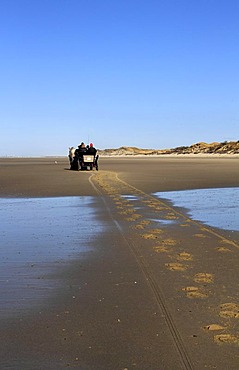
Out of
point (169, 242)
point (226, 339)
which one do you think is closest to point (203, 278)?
point (226, 339)

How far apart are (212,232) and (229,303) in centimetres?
505

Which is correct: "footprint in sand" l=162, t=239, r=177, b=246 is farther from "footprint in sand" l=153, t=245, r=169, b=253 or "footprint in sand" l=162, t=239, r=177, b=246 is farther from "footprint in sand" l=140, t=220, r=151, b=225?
"footprint in sand" l=140, t=220, r=151, b=225

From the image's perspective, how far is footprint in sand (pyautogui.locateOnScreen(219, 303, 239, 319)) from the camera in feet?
16.6

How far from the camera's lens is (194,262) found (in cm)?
754

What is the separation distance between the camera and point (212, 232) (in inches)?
411

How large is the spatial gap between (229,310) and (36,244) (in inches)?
183

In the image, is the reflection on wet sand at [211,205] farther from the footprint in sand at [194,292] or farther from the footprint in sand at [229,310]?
the footprint in sand at [229,310]

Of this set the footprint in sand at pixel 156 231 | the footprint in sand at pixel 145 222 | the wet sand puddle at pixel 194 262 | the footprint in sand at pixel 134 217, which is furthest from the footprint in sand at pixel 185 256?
the footprint in sand at pixel 134 217

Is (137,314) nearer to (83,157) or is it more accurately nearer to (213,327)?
(213,327)

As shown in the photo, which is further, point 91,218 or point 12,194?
point 12,194

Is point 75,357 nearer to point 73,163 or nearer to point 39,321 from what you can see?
point 39,321

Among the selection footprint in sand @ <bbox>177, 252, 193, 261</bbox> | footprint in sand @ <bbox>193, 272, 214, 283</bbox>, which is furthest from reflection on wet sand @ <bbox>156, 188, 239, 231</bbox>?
footprint in sand @ <bbox>193, 272, 214, 283</bbox>

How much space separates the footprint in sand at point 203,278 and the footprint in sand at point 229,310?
0.99 meters

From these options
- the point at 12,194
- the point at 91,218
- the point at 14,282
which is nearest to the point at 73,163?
the point at 12,194
